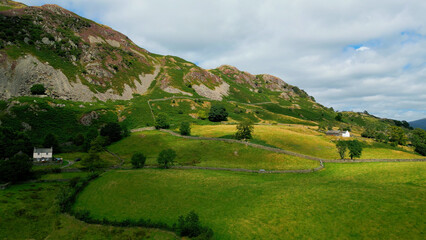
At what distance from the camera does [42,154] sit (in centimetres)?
7425

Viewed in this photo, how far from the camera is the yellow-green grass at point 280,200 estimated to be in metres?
29.0

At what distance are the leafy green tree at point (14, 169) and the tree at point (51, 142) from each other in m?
28.1

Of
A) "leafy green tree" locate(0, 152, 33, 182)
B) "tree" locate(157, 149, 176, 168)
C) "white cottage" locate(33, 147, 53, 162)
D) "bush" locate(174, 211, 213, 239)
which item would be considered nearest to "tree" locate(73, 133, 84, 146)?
"white cottage" locate(33, 147, 53, 162)

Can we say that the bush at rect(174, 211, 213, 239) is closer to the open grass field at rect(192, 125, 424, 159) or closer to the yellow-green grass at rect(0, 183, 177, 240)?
the yellow-green grass at rect(0, 183, 177, 240)

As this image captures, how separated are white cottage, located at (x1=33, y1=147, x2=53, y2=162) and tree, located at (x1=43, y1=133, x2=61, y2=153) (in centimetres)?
623

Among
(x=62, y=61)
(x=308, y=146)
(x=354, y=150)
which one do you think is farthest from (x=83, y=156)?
(x=62, y=61)

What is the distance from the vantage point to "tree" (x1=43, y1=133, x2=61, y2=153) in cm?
8038

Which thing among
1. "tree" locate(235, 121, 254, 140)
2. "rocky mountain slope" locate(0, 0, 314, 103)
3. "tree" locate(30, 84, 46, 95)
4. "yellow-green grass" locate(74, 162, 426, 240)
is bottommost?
"yellow-green grass" locate(74, 162, 426, 240)

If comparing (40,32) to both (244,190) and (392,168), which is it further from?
(392,168)

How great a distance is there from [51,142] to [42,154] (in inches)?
317

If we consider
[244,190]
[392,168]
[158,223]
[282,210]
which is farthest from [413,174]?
[158,223]

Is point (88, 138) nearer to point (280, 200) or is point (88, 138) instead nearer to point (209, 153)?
point (209, 153)

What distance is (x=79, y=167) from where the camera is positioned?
64375 millimetres

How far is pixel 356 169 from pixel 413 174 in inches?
462
